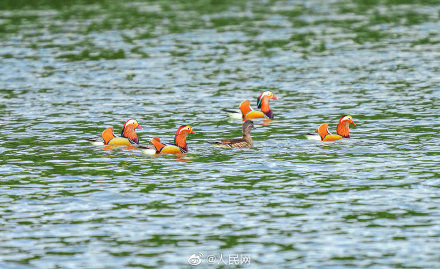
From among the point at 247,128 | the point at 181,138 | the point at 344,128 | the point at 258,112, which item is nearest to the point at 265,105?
the point at 258,112

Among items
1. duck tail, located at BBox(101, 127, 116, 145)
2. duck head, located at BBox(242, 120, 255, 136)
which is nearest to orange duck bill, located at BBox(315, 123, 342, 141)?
duck head, located at BBox(242, 120, 255, 136)

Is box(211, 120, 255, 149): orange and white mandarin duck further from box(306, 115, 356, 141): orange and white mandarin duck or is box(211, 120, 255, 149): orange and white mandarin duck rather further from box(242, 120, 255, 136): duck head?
box(306, 115, 356, 141): orange and white mandarin duck

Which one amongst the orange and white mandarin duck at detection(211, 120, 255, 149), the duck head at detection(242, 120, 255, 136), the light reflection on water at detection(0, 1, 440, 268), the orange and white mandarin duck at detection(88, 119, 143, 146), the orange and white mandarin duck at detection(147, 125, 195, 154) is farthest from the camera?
the orange and white mandarin duck at detection(88, 119, 143, 146)

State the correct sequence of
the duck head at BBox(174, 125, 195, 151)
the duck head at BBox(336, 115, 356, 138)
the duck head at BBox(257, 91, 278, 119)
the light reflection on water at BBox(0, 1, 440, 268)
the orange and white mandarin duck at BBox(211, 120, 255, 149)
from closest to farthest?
the light reflection on water at BBox(0, 1, 440, 268)
the duck head at BBox(174, 125, 195, 151)
the orange and white mandarin duck at BBox(211, 120, 255, 149)
the duck head at BBox(336, 115, 356, 138)
the duck head at BBox(257, 91, 278, 119)

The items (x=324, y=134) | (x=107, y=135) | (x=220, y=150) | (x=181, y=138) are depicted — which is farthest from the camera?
(x=324, y=134)

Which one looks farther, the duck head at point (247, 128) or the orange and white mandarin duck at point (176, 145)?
the duck head at point (247, 128)

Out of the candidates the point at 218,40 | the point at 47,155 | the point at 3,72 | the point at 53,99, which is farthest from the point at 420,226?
the point at 218,40

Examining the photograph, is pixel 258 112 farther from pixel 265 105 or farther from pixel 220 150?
pixel 220 150

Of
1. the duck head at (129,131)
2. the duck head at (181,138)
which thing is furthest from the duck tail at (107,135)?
the duck head at (181,138)

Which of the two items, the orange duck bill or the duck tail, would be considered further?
the orange duck bill

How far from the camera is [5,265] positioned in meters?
16.9

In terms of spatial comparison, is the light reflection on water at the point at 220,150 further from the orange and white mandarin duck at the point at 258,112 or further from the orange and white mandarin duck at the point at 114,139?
the orange and white mandarin duck at the point at 258,112

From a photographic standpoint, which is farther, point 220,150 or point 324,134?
point 324,134

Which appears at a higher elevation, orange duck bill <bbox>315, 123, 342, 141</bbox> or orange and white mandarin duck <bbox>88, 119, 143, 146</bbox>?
orange and white mandarin duck <bbox>88, 119, 143, 146</bbox>
